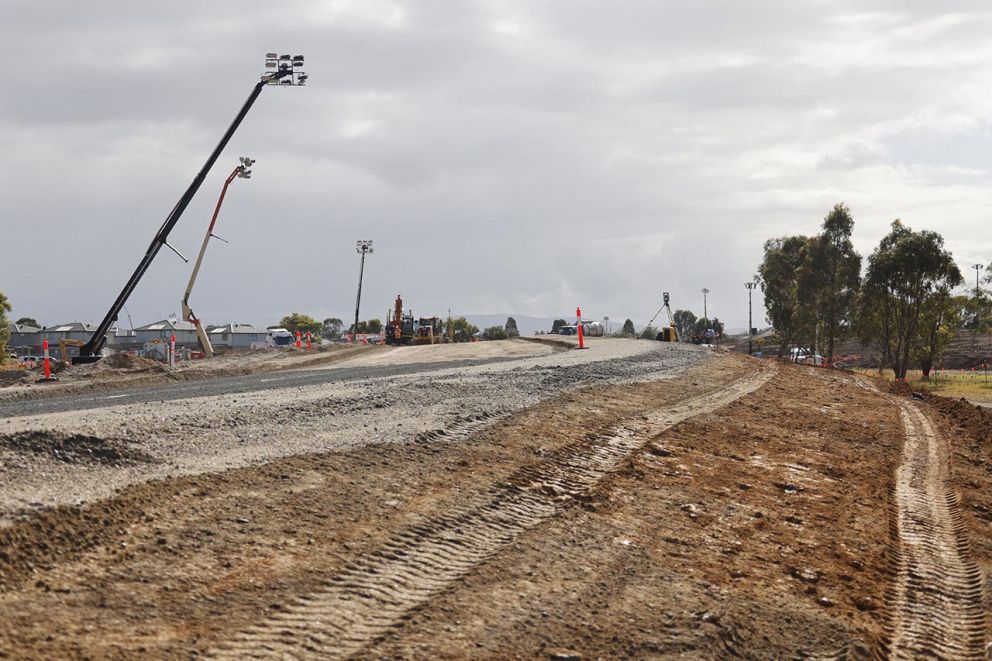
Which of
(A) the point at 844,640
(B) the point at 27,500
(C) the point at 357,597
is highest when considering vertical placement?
(B) the point at 27,500

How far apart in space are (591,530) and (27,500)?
549 cm

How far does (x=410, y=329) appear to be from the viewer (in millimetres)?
69062

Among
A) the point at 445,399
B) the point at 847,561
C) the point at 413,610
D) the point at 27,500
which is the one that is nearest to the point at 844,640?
the point at 847,561

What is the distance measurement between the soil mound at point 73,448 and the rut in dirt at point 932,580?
8.02 meters

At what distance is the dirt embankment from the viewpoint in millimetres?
6719

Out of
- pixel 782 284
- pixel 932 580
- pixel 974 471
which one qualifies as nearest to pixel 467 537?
pixel 932 580

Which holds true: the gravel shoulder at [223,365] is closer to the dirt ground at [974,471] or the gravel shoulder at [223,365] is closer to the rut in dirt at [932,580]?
the dirt ground at [974,471]

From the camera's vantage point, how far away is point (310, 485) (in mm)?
10094

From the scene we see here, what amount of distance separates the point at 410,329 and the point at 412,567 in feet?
201

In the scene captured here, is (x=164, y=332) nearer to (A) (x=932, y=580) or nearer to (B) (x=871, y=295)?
(B) (x=871, y=295)

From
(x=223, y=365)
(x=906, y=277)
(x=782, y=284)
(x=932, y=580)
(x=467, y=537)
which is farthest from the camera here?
(x=782, y=284)

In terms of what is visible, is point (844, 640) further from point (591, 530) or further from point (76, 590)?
point (76, 590)

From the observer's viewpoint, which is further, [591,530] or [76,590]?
[591,530]

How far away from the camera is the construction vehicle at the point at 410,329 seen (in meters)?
Answer: 64.8
